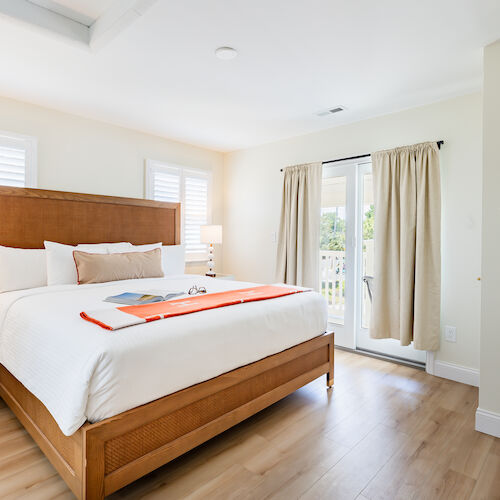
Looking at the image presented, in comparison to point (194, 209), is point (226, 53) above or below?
above

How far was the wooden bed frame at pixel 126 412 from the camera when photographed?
4.76 ft

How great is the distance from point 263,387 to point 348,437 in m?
0.58

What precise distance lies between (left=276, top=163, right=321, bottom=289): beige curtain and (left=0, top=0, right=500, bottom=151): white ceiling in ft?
2.20

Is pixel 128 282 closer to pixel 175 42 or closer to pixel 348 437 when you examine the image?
pixel 175 42

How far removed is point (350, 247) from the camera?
3.77 meters

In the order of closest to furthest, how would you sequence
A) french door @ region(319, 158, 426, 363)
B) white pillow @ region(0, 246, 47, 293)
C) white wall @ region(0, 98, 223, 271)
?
white pillow @ region(0, 246, 47, 293) < white wall @ region(0, 98, 223, 271) < french door @ region(319, 158, 426, 363)

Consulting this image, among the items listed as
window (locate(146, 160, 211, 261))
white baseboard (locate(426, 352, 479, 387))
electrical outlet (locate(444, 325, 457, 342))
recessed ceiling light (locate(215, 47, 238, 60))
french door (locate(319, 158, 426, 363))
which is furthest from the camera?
window (locate(146, 160, 211, 261))

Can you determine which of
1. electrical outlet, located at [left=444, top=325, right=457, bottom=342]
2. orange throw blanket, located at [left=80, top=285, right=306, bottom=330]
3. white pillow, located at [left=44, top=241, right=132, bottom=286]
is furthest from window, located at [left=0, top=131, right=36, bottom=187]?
electrical outlet, located at [left=444, top=325, right=457, bottom=342]

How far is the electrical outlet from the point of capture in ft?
9.95

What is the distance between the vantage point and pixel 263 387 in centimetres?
221

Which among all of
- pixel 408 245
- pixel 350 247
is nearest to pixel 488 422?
pixel 408 245

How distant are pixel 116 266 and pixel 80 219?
32.0 inches

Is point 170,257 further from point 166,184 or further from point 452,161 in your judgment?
point 452,161

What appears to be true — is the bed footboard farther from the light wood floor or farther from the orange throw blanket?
the orange throw blanket
